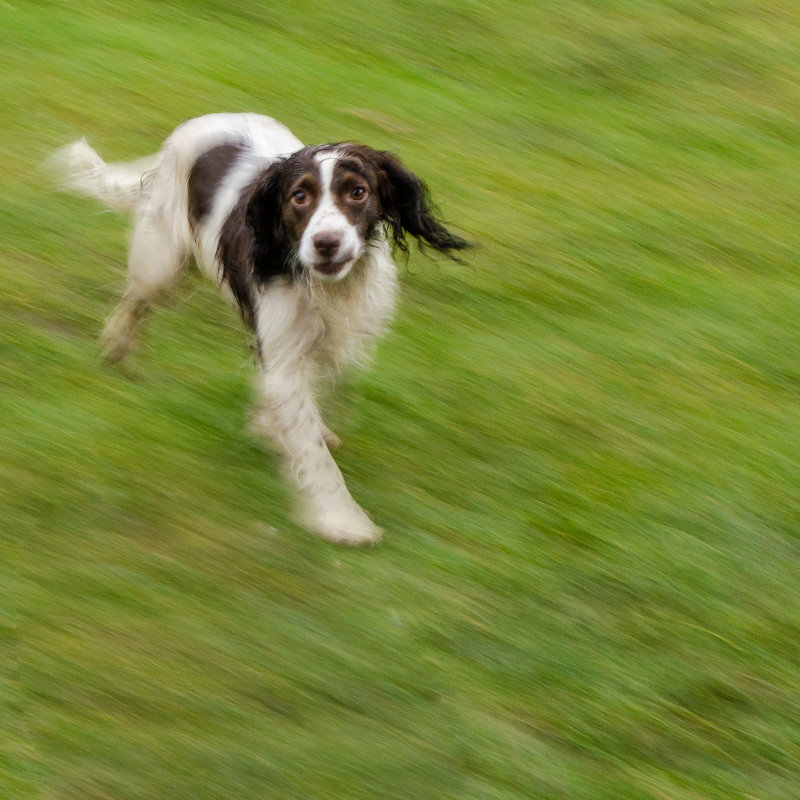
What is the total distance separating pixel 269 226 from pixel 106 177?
1.60m

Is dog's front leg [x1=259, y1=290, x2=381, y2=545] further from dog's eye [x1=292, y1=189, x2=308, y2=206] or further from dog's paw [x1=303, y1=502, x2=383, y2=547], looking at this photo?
dog's eye [x1=292, y1=189, x2=308, y2=206]

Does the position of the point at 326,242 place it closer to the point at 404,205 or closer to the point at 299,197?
the point at 299,197

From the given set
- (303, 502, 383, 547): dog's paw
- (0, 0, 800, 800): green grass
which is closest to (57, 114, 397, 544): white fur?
(303, 502, 383, 547): dog's paw

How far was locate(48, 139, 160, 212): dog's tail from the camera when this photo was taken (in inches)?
244

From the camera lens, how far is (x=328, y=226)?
4719 millimetres

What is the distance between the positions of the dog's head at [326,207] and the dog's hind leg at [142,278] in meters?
0.83

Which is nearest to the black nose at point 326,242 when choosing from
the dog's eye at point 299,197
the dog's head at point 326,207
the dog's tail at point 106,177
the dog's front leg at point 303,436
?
the dog's head at point 326,207

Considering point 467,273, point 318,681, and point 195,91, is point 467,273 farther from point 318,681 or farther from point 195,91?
point 318,681

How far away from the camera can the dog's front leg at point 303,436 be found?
494cm

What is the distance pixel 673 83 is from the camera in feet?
30.2

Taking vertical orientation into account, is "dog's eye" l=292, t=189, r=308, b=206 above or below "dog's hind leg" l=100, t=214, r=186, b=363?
above

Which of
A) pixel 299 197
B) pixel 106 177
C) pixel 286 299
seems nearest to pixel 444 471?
pixel 286 299

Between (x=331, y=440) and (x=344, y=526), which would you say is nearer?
(x=344, y=526)

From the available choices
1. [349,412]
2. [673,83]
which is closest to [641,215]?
[673,83]
